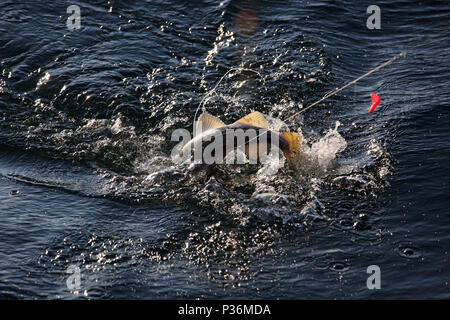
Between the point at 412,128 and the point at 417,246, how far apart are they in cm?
240

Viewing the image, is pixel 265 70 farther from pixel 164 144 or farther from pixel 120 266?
pixel 120 266

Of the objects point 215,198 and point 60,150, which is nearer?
point 215,198

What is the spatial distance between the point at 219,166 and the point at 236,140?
63 centimetres

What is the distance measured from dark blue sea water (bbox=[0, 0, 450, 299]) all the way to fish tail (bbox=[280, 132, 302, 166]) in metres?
0.26

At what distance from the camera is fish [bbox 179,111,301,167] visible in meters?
6.59

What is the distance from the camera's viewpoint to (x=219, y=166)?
7.15 meters

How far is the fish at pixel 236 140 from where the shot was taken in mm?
6590

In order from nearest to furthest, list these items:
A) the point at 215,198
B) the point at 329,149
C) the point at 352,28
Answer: the point at 215,198 → the point at 329,149 → the point at 352,28

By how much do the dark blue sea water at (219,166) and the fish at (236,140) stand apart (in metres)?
0.30

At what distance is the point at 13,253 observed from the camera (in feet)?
18.7

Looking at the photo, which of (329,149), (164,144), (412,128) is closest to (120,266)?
(164,144)
